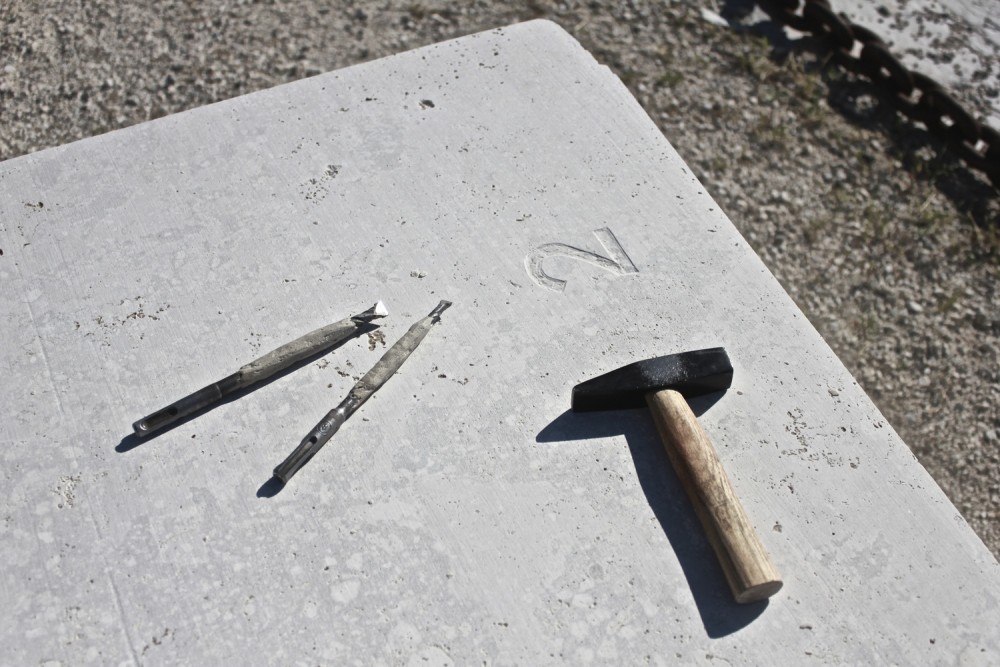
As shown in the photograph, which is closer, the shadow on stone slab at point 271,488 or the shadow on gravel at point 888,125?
the shadow on stone slab at point 271,488

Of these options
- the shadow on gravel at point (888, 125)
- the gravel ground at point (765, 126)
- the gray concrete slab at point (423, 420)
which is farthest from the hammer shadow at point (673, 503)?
the shadow on gravel at point (888, 125)

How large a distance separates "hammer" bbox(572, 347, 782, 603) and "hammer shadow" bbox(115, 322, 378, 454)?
1.84 feet

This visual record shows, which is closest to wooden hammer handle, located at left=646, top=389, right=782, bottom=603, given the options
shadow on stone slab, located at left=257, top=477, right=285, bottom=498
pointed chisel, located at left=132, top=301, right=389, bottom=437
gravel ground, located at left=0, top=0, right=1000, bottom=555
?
pointed chisel, located at left=132, top=301, right=389, bottom=437

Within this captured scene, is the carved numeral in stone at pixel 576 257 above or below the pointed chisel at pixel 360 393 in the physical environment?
above

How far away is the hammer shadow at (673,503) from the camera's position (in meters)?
1.85

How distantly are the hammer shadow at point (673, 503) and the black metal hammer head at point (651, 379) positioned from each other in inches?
1.5

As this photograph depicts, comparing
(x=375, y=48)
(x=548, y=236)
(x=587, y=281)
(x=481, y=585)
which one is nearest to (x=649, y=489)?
(x=481, y=585)

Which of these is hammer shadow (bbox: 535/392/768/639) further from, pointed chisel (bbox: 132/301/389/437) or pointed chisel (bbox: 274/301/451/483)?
pointed chisel (bbox: 132/301/389/437)

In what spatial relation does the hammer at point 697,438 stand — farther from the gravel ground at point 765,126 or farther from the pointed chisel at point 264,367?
the gravel ground at point 765,126

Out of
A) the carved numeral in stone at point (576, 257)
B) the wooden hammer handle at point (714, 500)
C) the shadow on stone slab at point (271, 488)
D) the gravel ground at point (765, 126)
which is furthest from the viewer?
the gravel ground at point (765, 126)

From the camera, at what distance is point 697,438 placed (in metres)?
2.00

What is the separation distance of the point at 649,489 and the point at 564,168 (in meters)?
0.99

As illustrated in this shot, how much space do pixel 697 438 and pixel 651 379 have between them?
16 cm

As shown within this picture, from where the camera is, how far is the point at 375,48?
3.86 metres
